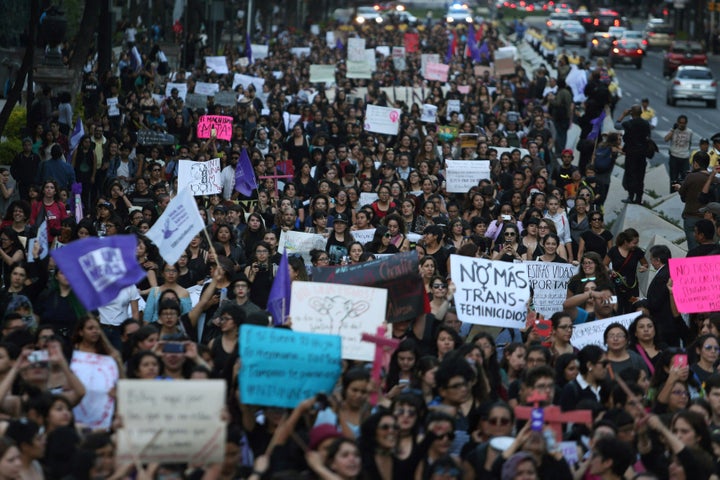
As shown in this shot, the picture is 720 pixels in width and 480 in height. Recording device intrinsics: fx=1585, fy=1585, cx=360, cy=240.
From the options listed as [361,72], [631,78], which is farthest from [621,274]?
[631,78]

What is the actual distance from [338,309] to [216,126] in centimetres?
1101

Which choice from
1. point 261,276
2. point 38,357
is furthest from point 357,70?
point 38,357

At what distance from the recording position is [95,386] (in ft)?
30.4

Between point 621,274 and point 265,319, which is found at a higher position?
point 265,319

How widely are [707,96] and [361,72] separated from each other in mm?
13320

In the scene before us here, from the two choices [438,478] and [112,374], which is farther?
[112,374]

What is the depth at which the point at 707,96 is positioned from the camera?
143ft

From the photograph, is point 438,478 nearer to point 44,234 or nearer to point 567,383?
point 567,383

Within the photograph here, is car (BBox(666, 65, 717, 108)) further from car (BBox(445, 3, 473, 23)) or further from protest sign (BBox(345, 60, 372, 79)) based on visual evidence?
car (BBox(445, 3, 473, 23))

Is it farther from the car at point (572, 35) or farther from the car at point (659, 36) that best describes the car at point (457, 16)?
the car at point (659, 36)

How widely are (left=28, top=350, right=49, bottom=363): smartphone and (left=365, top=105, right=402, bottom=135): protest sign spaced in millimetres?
15323

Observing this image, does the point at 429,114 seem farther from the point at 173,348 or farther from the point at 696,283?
the point at 173,348

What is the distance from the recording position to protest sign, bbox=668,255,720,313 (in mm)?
12406

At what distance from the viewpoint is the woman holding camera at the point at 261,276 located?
13227 millimetres
